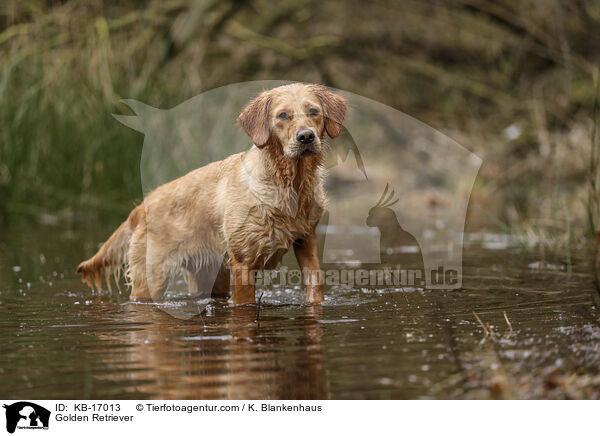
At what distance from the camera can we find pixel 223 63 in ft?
43.4

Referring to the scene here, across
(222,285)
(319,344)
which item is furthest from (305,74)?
(319,344)

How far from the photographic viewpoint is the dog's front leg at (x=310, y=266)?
517 centimetres

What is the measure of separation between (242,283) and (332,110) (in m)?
1.34

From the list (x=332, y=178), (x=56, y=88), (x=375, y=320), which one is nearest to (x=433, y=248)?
(x=375, y=320)

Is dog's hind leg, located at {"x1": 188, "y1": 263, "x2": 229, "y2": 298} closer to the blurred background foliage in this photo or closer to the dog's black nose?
the dog's black nose

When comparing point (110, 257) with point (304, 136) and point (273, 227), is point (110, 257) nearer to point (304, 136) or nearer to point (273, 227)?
point (273, 227)

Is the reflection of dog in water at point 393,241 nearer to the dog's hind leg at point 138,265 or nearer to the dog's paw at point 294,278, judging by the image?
the dog's paw at point 294,278

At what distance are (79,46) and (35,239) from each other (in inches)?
137

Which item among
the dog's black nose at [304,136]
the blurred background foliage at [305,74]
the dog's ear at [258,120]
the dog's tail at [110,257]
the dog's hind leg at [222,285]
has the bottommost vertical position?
the dog's hind leg at [222,285]

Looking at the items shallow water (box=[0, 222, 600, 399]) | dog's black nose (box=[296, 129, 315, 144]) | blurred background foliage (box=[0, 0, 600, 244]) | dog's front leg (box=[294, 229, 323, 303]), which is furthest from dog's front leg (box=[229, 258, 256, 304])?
blurred background foliage (box=[0, 0, 600, 244])

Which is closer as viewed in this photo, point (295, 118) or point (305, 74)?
point (295, 118)

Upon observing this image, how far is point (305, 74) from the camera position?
1320 centimetres

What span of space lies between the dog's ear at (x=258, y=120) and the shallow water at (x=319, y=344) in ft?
3.72

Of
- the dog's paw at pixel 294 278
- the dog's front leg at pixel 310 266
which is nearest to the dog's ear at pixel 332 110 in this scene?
the dog's front leg at pixel 310 266
